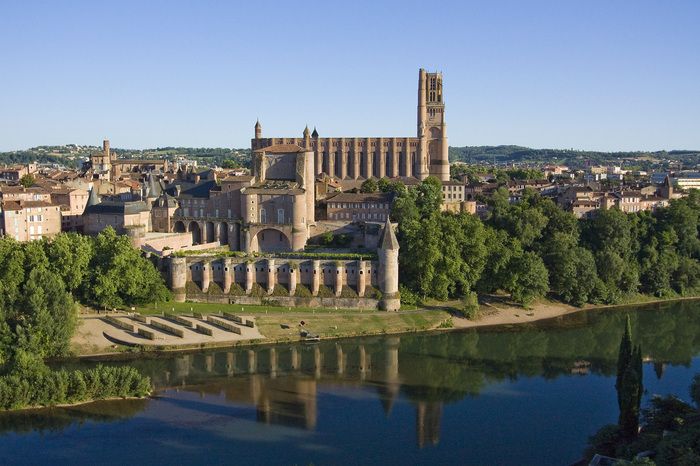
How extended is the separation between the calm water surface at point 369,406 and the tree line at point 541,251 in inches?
240

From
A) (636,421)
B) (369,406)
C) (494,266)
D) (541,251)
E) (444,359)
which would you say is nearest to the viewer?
(636,421)

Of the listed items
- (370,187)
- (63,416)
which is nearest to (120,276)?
(63,416)

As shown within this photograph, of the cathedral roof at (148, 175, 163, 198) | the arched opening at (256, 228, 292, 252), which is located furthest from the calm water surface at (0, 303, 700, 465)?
the cathedral roof at (148, 175, 163, 198)

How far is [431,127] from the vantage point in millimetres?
84562

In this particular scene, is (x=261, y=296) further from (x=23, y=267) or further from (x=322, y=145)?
(x=322, y=145)

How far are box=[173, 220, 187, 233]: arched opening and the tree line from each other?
723 inches

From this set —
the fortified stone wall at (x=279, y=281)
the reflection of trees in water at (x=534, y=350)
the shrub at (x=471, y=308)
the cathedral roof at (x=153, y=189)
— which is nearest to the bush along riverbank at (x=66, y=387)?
the reflection of trees in water at (x=534, y=350)

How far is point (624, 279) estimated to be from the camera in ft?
206

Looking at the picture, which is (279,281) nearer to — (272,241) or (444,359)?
(272,241)

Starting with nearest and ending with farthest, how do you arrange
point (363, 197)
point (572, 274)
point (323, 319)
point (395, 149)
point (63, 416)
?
point (63, 416) → point (323, 319) → point (572, 274) → point (363, 197) → point (395, 149)

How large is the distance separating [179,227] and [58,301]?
82.6ft

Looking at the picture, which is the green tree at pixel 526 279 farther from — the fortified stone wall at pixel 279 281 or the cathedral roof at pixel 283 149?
the cathedral roof at pixel 283 149

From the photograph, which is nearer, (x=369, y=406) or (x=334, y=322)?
(x=369, y=406)

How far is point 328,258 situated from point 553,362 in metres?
17.8
